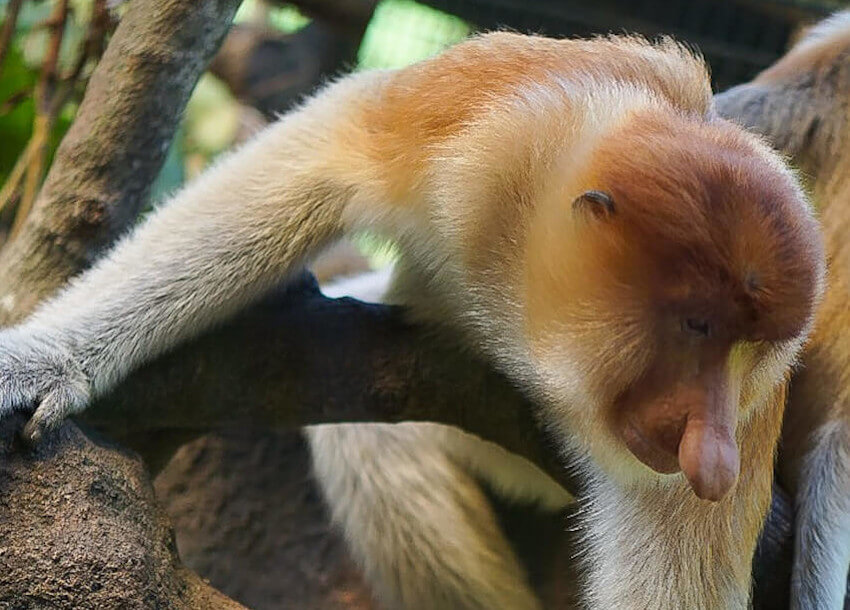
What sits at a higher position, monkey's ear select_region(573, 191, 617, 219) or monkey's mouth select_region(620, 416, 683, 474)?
monkey's ear select_region(573, 191, 617, 219)

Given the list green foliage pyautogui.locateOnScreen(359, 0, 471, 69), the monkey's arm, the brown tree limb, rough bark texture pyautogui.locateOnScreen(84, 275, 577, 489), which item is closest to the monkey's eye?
rough bark texture pyautogui.locateOnScreen(84, 275, 577, 489)

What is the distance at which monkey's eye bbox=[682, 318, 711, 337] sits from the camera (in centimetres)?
170

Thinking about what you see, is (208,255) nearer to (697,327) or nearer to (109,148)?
(109,148)

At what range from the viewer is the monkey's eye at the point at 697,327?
170 centimetres

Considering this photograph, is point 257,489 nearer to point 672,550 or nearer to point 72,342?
point 72,342

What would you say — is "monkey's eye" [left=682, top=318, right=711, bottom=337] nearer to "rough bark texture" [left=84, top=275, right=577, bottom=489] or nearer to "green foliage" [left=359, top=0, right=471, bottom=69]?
"rough bark texture" [left=84, top=275, right=577, bottom=489]

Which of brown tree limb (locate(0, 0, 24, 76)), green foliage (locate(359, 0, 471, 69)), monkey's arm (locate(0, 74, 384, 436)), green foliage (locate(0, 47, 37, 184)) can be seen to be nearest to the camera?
monkey's arm (locate(0, 74, 384, 436))

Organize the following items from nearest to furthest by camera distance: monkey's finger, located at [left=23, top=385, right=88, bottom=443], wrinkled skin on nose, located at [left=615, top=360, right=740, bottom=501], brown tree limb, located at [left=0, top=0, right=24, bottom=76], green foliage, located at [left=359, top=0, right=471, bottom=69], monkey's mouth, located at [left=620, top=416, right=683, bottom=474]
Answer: wrinkled skin on nose, located at [left=615, top=360, right=740, bottom=501] → monkey's mouth, located at [left=620, top=416, right=683, bottom=474] → monkey's finger, located at [left=23, top=385, right=88, bottom=443] → brown tree limb, located at [left=0, top=0, right=24, bottom=76] → green foliage, located at [left=359, top=0, right=471, bottom=69]

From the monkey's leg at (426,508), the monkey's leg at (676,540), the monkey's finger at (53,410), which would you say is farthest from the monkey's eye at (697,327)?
the monkey's finger at (53,410)

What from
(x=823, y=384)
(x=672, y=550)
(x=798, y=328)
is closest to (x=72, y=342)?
(x=672, y=550)

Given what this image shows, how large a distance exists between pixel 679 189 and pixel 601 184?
5.8 inches

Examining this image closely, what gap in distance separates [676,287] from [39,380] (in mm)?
Result: 1217

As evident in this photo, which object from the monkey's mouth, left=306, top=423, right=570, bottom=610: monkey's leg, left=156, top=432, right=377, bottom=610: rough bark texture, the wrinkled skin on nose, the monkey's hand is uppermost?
the wrinkled skin on nose

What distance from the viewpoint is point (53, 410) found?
2.01 m
